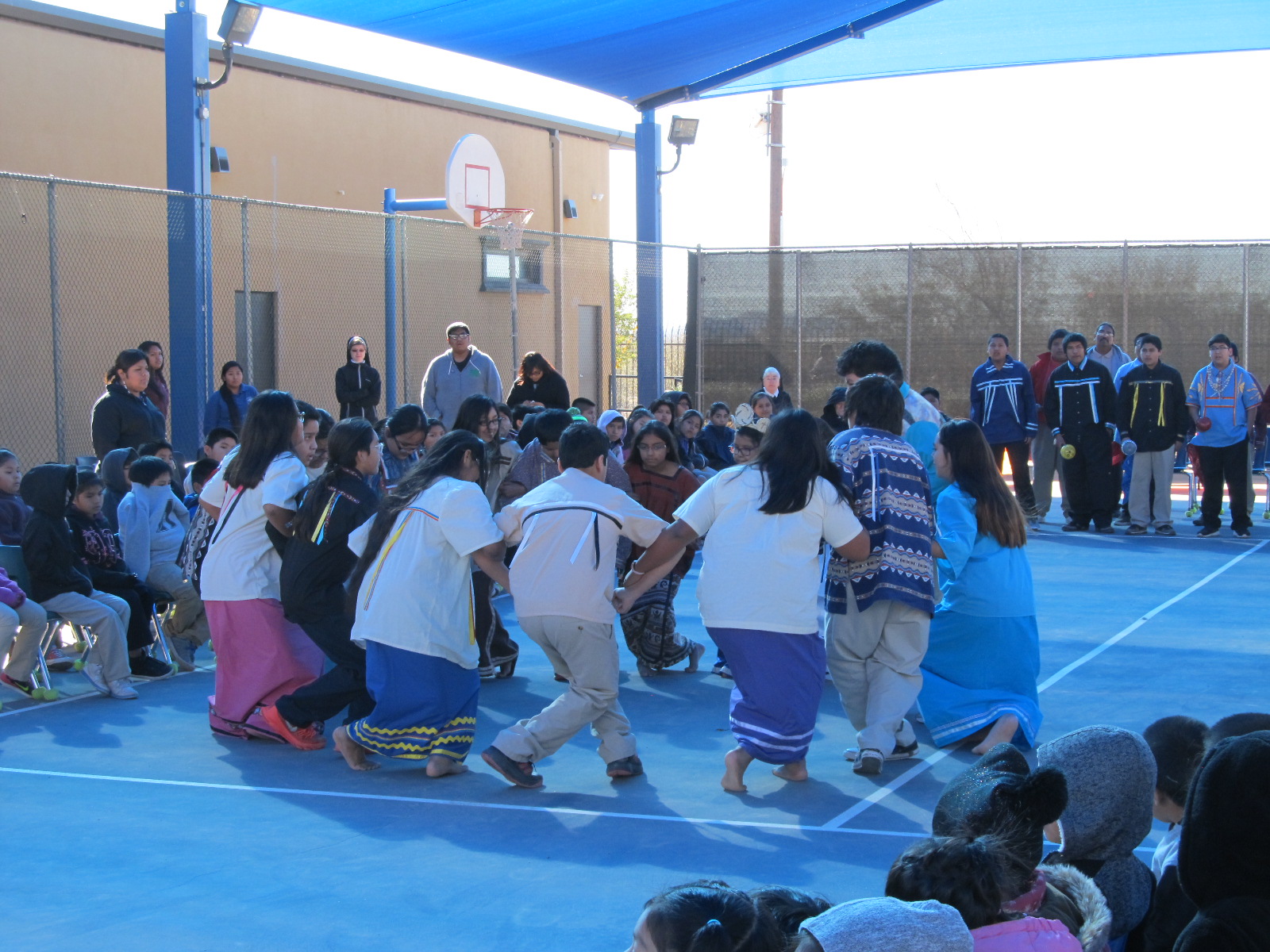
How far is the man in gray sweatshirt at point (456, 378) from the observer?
1123 cm

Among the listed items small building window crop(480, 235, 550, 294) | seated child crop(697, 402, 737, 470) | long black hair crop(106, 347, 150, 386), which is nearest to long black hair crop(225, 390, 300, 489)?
long black hair crop(106, 347, 150, 386)

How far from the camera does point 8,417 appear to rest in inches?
563

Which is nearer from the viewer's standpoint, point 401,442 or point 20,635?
point 20,635

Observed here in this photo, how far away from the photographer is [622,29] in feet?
44.3

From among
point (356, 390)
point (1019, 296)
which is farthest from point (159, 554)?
point (1019, 296)

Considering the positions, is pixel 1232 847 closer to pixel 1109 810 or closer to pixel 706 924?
pixel 1109 810

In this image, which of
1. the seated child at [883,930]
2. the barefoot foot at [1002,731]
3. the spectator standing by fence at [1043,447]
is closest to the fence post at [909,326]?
the spectator standing by fence at [1043,447]

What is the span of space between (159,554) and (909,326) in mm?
12152

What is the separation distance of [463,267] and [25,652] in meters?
12.5

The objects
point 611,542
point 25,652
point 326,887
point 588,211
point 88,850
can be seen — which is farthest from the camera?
point 588,211

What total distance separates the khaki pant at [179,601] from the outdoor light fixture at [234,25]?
4891 mm

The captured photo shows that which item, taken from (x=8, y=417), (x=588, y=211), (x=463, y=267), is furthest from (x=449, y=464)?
(x=588, y=211)

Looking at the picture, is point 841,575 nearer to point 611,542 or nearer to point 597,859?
point 611,542

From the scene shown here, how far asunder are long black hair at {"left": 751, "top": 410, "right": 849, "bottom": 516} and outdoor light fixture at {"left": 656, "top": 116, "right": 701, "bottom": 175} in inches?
491
